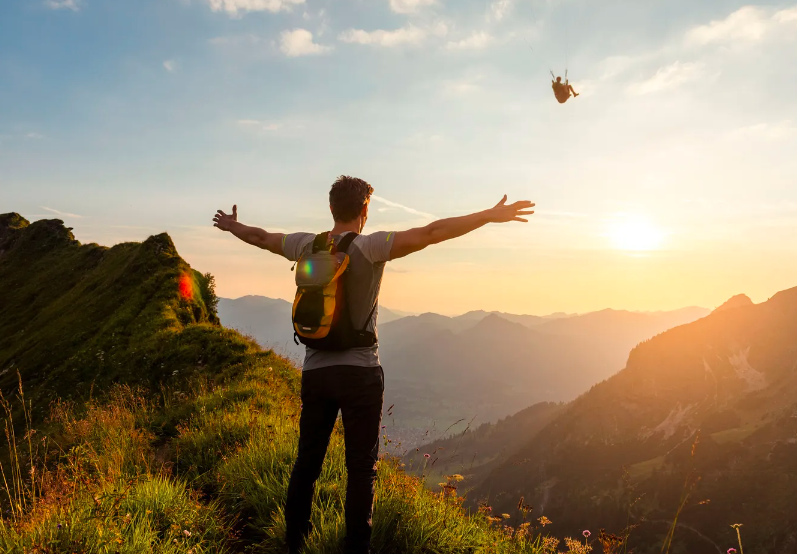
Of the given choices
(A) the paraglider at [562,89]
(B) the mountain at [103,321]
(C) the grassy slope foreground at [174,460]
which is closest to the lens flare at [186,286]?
(B) the mountain at [103,321]

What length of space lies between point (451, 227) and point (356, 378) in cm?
142

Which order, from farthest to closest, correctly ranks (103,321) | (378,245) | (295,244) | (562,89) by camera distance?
(103,321)
(562,89)
(295,244)
(378,245)

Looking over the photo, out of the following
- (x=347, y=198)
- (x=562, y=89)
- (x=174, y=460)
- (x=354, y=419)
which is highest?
(x=562, y=89)

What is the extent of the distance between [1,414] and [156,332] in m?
8.77

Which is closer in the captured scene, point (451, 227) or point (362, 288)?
point (451, 227)

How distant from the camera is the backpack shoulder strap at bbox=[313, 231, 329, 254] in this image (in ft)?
12.7

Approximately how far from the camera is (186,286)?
2505 cm

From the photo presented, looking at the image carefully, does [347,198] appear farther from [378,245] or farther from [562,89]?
[562,89]

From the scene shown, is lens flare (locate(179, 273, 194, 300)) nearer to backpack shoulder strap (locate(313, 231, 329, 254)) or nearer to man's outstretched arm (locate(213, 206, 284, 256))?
man's outstretched arm (locate(213, 206, 284, 256))

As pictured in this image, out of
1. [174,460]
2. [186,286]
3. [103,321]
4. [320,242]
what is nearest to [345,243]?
[320,242]

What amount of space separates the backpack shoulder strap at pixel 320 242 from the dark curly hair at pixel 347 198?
188 mm

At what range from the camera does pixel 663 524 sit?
153 m

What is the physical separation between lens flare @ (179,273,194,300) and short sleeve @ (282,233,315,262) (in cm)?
2225

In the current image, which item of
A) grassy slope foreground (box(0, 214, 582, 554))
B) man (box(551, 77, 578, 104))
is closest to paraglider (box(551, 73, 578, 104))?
man (box(551, 77, 578, 104))
